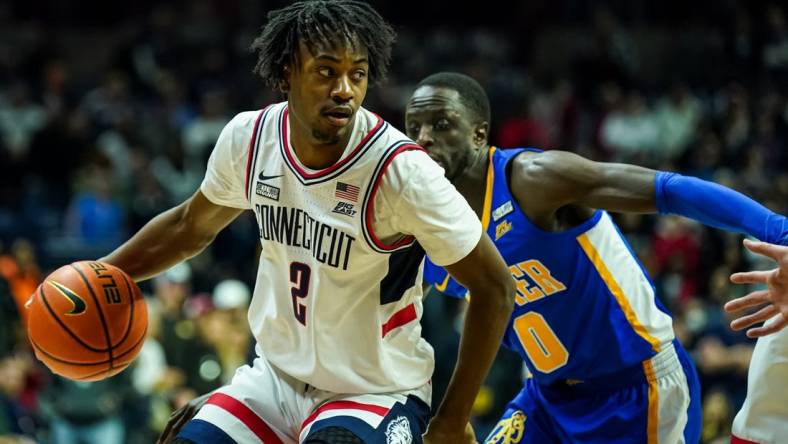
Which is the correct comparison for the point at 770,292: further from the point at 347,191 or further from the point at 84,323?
the point at 84,323

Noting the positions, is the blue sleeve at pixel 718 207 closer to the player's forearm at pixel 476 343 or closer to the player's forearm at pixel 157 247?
the player's forearm at pixel 476 343

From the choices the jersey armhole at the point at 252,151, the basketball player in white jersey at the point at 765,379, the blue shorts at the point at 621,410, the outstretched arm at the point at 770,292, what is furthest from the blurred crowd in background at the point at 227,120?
the jersey armhole at the point at 252,151

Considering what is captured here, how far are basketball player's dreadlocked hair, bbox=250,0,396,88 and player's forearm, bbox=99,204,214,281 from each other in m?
0.83

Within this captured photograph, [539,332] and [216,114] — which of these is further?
[216,114]

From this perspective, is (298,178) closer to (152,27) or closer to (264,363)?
(264,363)

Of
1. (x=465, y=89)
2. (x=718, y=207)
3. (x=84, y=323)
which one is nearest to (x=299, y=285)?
(x=84, y=323)

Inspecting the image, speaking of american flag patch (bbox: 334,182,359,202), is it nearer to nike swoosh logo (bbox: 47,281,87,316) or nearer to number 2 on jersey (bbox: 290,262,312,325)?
number 2 on jersey (bbox: 290,262,312,325)

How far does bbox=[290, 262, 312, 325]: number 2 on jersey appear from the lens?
3.96 metres

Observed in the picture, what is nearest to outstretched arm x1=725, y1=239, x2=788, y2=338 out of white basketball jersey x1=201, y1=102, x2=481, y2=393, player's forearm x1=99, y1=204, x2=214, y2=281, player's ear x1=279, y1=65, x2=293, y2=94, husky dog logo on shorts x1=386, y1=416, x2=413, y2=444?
white basketball jersey x1=201, y1=102, x2=481, y2=393

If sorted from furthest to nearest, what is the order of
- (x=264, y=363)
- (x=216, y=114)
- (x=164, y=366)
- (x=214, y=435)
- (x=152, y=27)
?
(x=152, y=27)
(x=216, y=114)
(x=164, y=366)
(x=264, y=363)
(x=214, y=435)

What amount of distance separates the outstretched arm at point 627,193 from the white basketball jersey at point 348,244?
2.53ft

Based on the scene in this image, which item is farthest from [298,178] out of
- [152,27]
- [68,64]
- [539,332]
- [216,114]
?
[68,64]

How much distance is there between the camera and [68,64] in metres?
17.0

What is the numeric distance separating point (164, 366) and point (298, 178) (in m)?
6.92
